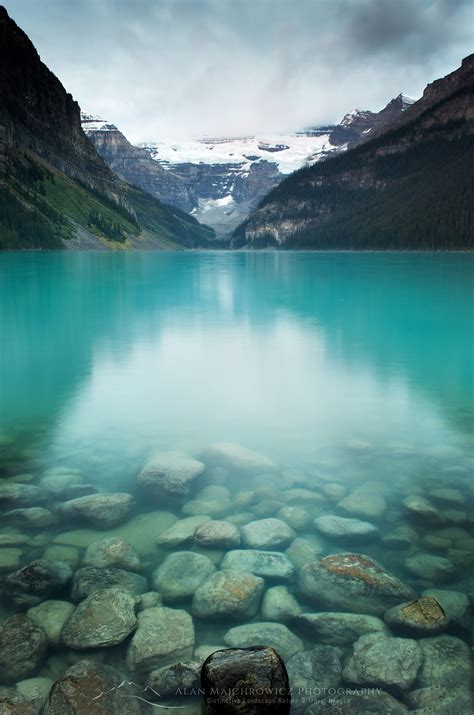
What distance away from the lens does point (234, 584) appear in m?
7.02

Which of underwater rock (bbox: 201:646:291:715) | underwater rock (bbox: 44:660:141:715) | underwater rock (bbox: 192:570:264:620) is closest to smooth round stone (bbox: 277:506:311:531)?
underwater rock (bbox: 192:570:264:620)

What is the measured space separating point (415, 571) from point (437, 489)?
3.21 m

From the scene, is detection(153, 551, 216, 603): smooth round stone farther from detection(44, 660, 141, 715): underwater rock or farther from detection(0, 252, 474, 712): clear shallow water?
detection(44, 660, 141, 715): underwater rock

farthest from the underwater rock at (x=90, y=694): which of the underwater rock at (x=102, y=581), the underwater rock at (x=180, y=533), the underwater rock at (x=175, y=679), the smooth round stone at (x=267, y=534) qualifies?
the smooth round stone at (x=267, y=534)

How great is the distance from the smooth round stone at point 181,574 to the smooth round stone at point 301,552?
1.36 m

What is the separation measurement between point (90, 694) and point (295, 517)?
4931 millimetres

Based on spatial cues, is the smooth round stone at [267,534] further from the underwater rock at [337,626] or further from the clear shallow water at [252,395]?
the underwater rock at [337,626]

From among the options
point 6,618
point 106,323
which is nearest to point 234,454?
point 6,618

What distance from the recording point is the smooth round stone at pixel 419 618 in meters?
6.16

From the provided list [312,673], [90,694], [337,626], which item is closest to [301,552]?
[337,626]

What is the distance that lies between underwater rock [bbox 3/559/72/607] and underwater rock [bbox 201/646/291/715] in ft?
10.4

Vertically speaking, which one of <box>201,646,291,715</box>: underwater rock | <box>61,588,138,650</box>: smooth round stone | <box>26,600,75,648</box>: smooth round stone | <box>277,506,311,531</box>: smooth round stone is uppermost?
<box>201,646,291,715</box>: underwater rock
